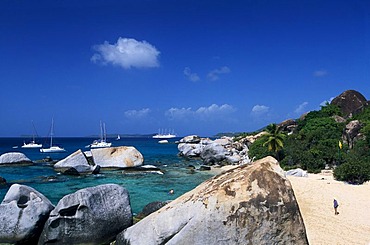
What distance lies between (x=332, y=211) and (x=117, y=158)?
28.6 meters

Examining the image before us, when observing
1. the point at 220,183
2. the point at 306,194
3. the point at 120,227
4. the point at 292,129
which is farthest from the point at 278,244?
the point at 292,129

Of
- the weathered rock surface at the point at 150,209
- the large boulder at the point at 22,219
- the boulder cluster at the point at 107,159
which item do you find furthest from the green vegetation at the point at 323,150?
the large boulder at the point at 22,219

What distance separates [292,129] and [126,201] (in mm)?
56054

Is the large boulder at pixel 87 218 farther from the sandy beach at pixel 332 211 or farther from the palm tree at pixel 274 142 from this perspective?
the palm tree at pixel 274 142

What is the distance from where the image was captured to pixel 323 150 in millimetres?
36656

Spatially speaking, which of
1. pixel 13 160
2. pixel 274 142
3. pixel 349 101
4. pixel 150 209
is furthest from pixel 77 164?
pixel 349 101

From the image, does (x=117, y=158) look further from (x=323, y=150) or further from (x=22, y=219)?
(x=22, y=219)

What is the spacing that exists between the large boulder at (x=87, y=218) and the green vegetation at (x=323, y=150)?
72.1 ft

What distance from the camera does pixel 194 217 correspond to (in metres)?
8.45

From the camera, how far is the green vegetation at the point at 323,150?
2733cm

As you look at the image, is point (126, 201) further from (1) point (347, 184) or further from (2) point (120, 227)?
(1) point (347, 184)

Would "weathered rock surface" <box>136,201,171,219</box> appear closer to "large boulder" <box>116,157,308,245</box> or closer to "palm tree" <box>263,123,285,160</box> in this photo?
"large boulder" <box>116,157,308,245</box>

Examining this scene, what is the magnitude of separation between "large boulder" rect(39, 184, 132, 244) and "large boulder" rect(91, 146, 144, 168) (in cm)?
2979

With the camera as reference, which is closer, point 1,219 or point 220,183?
point 220,183
